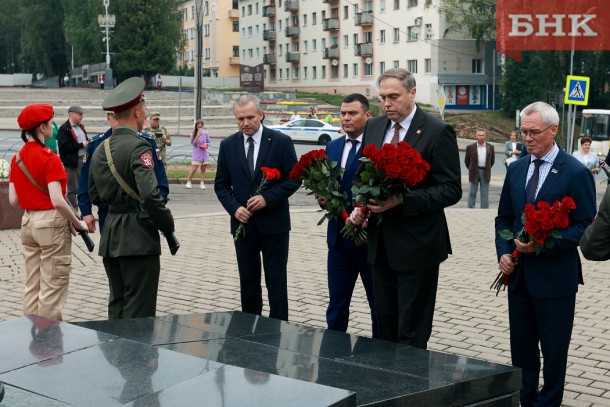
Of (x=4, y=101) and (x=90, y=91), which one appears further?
(x=90, y=91)

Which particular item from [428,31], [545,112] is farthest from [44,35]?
[545,112]

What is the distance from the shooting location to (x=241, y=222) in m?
7.11

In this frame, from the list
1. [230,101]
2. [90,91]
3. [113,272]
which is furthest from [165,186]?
[90,91]

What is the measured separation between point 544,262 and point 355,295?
14.2 ft

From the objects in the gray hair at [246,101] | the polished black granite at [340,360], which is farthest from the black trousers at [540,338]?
the gray hair at [246,101]

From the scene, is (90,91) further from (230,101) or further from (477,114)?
(477,114)

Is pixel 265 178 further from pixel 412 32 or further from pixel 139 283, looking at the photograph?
pixel 412 32

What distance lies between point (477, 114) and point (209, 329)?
61032 mm

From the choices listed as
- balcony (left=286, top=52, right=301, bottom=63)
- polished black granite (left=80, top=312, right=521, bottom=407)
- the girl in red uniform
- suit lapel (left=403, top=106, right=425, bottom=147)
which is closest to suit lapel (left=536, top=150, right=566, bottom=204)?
suit lapel (left=403, top=106, right=425, bottom=147)

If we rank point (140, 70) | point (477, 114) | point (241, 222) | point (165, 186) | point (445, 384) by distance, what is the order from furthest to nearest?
point (140, 70), point (477, 114), point (241, 222), point (165, 186), point (445, 384)

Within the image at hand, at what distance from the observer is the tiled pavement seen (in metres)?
7.22

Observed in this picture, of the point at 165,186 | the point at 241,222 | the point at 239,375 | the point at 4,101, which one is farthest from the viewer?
the point at 4,101

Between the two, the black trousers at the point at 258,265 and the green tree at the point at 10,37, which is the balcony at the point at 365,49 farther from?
the black trousers at the point at 258,265

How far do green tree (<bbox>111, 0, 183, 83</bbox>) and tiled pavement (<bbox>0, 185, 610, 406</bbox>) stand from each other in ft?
224
